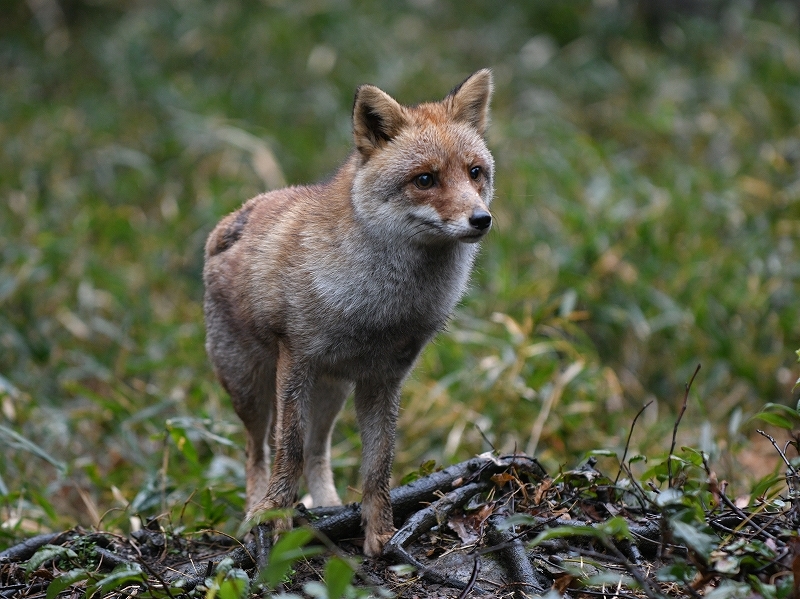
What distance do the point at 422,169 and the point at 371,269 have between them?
604mm

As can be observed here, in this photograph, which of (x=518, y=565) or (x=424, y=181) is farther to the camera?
(x=424, y=181)

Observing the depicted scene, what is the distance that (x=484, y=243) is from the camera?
1021cm

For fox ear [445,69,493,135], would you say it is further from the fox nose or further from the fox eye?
the fox nose

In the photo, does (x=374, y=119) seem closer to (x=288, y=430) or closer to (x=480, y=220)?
(x=480, y=220)

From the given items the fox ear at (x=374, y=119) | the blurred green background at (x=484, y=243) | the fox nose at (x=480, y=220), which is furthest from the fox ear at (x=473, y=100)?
the blurred green background at (x=484, y=243)

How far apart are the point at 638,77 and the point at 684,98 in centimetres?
97

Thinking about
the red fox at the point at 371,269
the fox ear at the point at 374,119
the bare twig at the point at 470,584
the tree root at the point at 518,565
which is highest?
the fox ear at the point at 374,119

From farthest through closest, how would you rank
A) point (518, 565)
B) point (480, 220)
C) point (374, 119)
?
point (374, 119), point (480, 220), point (518, 565)

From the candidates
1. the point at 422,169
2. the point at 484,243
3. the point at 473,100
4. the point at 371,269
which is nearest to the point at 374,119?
the point at 422,169

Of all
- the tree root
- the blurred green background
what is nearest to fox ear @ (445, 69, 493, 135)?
the tree root

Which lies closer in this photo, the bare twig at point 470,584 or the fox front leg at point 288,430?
the bare twig at point 470,584

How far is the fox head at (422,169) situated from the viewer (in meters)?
4.67

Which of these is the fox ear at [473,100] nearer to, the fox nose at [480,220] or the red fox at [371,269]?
the red fox at [371,269]

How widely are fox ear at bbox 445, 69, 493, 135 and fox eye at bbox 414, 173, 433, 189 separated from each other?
59 cm
